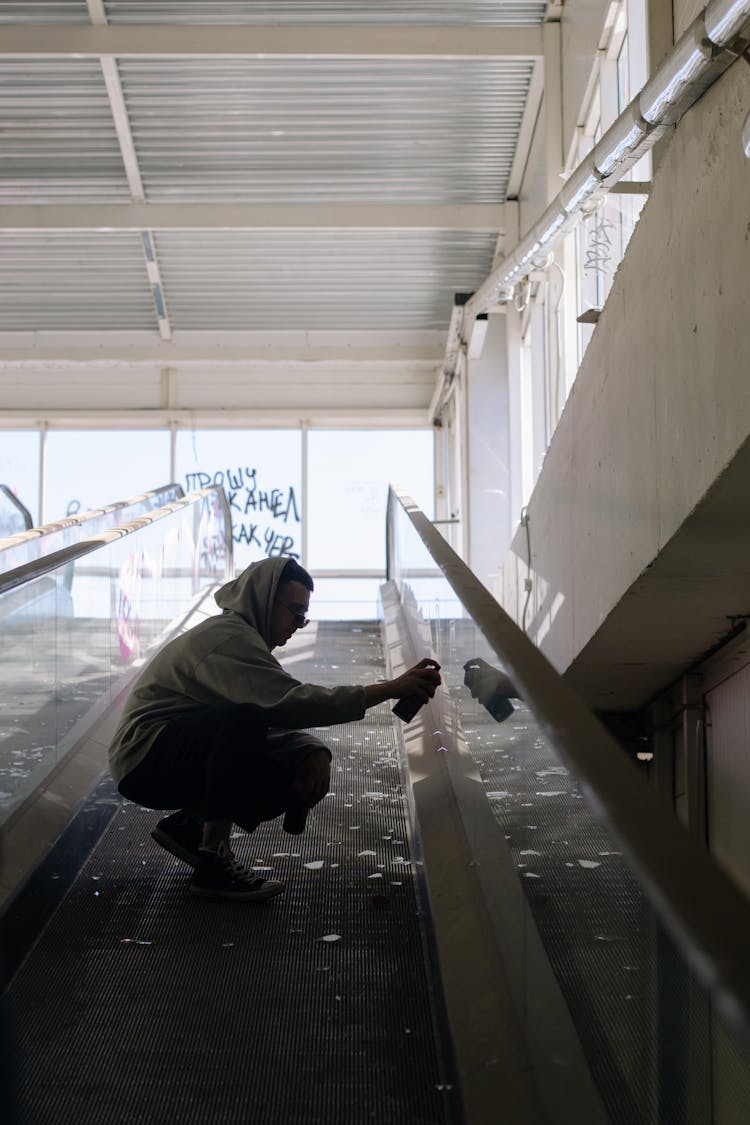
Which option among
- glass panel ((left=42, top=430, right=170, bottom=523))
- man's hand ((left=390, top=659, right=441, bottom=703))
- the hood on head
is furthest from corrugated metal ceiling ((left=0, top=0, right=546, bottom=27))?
man's hand ((left=390, top=659, right=441, bottom=703))

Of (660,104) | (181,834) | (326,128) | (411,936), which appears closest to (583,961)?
(411,936)

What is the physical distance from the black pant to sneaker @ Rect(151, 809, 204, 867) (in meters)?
0.12

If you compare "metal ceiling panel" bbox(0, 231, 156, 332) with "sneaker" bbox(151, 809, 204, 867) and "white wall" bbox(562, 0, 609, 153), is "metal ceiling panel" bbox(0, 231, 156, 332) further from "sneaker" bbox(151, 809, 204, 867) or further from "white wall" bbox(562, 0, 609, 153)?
"sneaker" bbox(151, 809, 204, 867)

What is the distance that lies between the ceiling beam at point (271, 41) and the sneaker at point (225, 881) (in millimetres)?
8471

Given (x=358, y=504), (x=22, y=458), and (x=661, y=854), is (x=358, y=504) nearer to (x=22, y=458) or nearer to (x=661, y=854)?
(x=22, y=458)

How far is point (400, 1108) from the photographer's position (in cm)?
248

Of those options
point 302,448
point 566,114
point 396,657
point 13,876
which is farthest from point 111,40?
point 13,876

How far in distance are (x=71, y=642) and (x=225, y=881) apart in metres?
1.35

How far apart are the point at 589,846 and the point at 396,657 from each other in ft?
16.2

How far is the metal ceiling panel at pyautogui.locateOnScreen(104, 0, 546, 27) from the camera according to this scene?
10500 mm

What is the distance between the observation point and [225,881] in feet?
11.9

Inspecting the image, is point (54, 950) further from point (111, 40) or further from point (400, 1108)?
point (111, 40)

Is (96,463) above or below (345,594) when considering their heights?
above

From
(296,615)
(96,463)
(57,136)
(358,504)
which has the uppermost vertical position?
(57,136)
